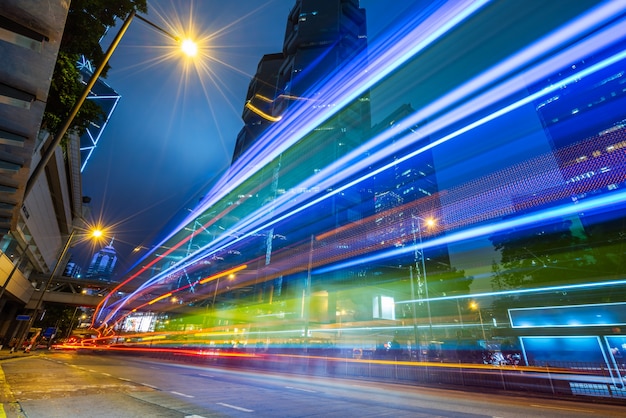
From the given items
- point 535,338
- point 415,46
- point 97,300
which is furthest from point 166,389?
point 97,300

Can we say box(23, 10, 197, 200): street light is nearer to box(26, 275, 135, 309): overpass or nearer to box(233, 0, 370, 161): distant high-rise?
box(26, 275, 135, 309): overpass

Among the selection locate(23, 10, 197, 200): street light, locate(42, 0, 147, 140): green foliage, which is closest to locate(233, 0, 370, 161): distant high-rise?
locate(42, 0, 147, 140): green foliage

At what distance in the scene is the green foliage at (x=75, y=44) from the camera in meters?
8.45

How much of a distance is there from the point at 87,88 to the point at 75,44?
413 centimetres

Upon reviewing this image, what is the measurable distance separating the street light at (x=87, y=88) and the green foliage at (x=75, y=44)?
2.79 ft

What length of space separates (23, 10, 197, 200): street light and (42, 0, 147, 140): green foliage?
0.85 metres

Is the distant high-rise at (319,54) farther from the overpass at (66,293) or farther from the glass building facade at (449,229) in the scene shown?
the overpass at (66,293)

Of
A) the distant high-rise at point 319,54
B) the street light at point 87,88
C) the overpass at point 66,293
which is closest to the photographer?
the street light at point 87,88

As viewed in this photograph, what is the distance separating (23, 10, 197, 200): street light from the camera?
612cm

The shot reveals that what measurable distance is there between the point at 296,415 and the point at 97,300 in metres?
66.1

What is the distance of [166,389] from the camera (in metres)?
8.66

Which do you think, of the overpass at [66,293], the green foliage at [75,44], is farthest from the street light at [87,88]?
the overpass at [66,293]

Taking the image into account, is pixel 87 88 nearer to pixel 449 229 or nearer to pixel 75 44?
pixel 75 44

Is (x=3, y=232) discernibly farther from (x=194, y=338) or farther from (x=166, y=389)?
(x=194, y=338)
